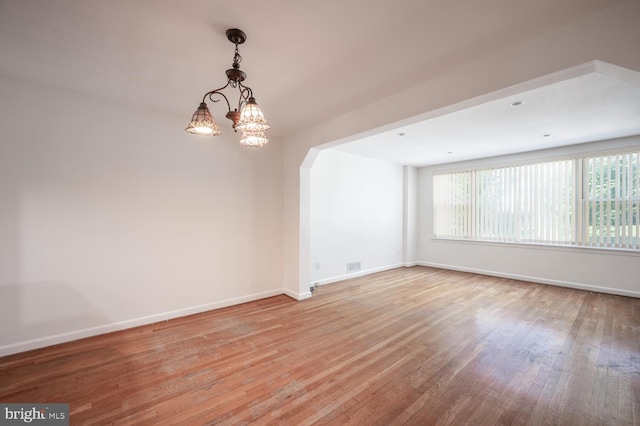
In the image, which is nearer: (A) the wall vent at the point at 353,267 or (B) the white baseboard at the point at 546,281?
(B) the white baseboard at the point at 546,281

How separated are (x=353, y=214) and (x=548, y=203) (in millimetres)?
3878

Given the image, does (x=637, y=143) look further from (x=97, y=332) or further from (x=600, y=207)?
(x=97, y=332)

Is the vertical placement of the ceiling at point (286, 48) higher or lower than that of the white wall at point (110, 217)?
higher

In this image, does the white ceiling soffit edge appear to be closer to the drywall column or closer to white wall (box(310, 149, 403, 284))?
white wall (box(310, 149, 403, 284))

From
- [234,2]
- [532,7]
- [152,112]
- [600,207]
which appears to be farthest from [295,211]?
[600,207]

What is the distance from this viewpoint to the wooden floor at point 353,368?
5.81 feet

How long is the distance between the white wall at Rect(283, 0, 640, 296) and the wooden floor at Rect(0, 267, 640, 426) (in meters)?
1.47

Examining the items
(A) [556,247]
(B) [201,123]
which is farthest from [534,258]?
(B) [201,123]

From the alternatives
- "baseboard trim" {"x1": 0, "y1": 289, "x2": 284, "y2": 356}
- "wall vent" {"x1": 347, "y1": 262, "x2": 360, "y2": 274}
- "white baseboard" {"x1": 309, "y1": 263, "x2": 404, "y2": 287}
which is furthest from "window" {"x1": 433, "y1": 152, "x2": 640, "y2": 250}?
"baseboard trim" {"x1": 0, "y1": 289, "x2": 284, "y2": 356}

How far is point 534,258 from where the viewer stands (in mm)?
5137

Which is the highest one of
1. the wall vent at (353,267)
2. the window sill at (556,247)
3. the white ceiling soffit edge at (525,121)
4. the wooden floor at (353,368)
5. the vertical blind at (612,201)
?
the white ceiling soffit edge at (525,121)

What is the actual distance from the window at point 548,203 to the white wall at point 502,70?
164 inches

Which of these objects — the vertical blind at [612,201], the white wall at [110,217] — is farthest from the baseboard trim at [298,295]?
the vertical blind at [612,201]

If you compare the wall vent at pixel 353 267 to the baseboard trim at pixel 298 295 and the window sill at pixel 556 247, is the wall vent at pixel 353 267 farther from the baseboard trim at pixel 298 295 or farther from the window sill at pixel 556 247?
the window sill at pixel 556 247
